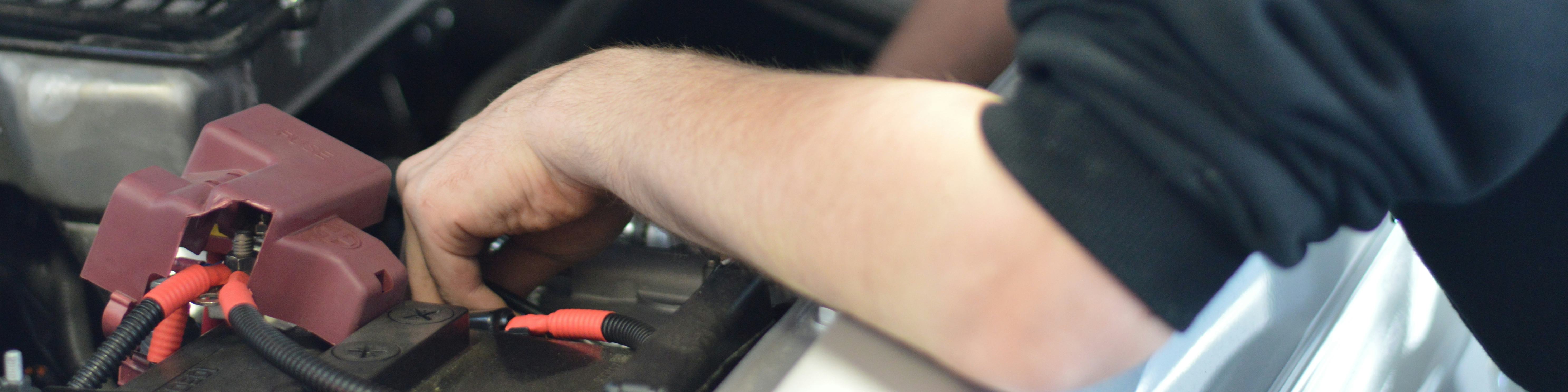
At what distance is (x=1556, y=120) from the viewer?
378 millimetres

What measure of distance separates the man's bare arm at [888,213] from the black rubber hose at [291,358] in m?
0.19

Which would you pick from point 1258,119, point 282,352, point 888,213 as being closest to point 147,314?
point 282,352

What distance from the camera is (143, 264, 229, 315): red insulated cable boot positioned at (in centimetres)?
61

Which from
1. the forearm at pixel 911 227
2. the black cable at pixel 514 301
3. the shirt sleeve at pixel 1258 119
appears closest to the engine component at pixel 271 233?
the black cable at pixel 514 301

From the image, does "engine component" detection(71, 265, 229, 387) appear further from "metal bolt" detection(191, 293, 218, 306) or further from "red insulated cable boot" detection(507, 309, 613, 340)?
"red insulated cable boot" detection(507, 309, 613, 340)

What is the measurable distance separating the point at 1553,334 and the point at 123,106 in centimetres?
115

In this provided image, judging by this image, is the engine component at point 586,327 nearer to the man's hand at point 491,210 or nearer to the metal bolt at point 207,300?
the man's hand at point 491,210

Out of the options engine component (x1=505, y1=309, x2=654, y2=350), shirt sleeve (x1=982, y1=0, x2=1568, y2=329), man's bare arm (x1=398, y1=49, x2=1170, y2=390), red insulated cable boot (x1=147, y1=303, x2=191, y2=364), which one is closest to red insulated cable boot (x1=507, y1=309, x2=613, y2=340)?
engine component (x1=505, y1=309, x2=654, y2=350)

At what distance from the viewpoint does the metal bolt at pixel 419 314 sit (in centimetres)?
60

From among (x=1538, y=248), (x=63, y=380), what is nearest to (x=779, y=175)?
(x=1538, y=248)

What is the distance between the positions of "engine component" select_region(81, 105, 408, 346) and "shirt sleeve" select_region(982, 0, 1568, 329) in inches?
17.5

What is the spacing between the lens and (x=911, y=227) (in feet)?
1.29

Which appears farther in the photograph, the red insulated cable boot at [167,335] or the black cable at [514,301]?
the black cable at [514,301]

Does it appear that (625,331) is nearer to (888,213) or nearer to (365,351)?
(365,351)
